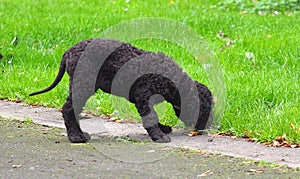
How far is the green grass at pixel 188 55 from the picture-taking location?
18.6ft

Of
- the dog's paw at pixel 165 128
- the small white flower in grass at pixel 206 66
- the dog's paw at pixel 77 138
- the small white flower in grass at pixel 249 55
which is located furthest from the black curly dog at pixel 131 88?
the small white flower in grass at pixel 249 55

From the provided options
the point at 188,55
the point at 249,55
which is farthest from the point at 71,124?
the point at 249,55

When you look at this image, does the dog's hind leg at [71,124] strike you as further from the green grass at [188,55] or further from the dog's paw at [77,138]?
the green grass at [188,55]

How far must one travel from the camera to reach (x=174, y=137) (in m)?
5.31

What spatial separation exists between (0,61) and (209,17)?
3.66 metres

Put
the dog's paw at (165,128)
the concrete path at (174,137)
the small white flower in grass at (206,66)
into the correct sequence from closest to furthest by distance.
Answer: the concrete path at (174,137), the dog's paw at (165,128), the small white flower in grass at (206,66)

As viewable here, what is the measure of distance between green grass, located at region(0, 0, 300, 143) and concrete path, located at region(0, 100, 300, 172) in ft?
0.64

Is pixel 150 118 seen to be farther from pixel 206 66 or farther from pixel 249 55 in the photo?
pixel 249 55

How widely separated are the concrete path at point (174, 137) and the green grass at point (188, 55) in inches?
7.7

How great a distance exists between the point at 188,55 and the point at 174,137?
273 centimetres

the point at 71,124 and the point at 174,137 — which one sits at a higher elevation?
the point at 71,124

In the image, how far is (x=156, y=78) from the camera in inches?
200

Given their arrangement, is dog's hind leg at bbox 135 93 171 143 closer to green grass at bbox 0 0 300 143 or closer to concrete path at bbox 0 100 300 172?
concrete path at bbox 0 100 300 172

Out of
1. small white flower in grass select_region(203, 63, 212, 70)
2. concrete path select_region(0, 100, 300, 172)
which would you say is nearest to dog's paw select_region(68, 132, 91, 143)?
concrete path select_region(0, 100, 300, 172)
